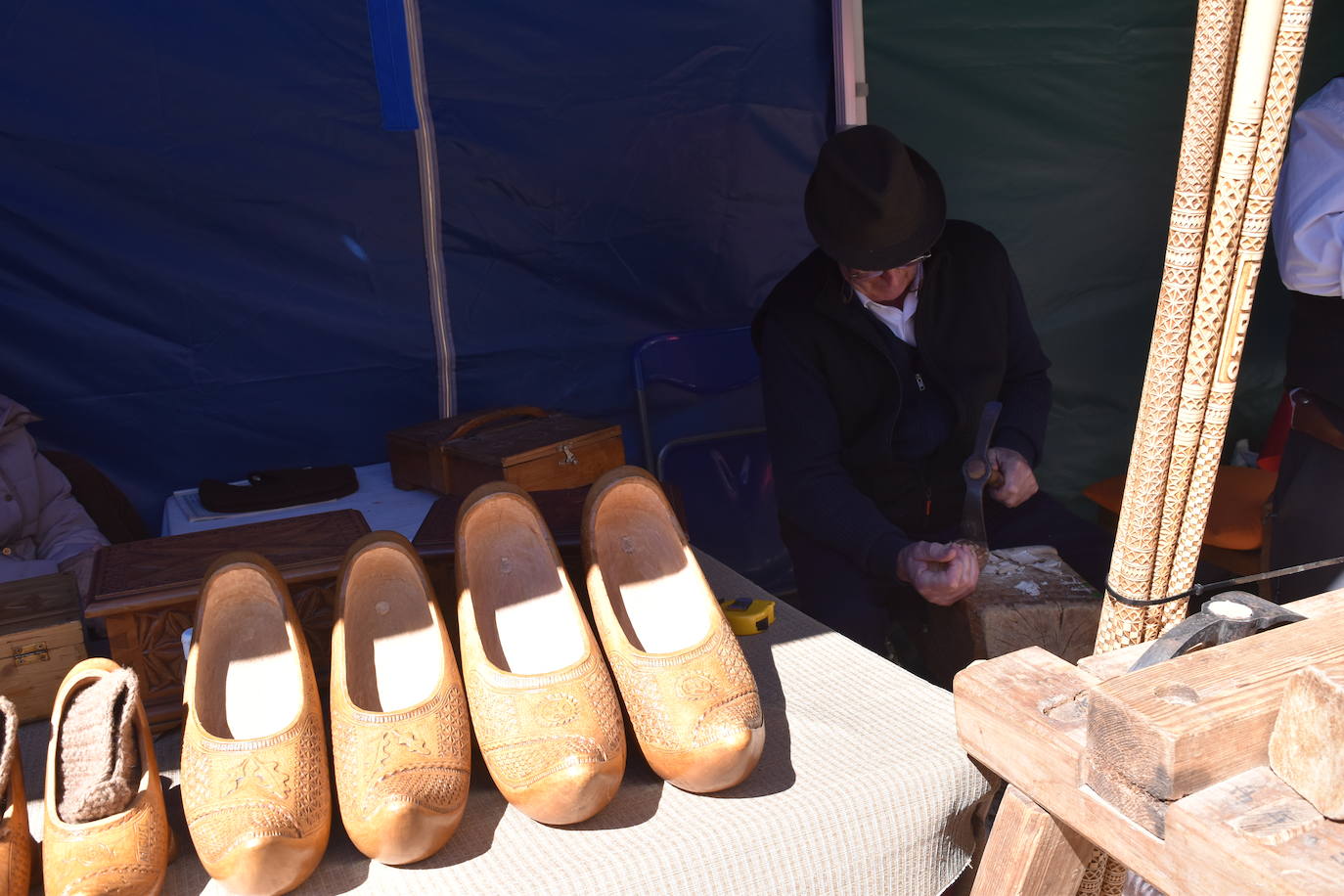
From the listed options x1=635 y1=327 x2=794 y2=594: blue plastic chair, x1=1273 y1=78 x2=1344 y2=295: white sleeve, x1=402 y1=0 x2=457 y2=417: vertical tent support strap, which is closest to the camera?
x1=1273 y1=78 x2=1344 y2=295: white sleeve

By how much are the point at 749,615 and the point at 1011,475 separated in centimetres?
113

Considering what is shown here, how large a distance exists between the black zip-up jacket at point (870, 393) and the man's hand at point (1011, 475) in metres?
0.07

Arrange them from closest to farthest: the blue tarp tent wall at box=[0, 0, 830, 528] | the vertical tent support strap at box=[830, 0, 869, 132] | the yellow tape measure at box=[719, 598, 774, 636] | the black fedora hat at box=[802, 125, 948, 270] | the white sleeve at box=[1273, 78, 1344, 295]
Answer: the yellow tape measure at box=[719, 598, 774, 636] < the white sleeve at box=[1273, 78, 1344, 295] < the black fedora hat at box=[802, 125, 948, 270] < the blue tarp tent wall at box=[0, 0, 830, 528] < the vertical tent support strap at box=[830, 0, 869, 132]

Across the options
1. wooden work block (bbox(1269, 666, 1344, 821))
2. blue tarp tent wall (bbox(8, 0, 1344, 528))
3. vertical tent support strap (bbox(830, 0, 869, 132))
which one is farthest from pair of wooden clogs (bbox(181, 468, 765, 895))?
vertical tent support strap (bbox(830, 0, 869, 132))

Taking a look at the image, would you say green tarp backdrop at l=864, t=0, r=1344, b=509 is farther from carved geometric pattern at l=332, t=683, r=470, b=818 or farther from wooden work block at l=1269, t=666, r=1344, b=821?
wooden work block at l=1269, t=666, r=1344, b=821

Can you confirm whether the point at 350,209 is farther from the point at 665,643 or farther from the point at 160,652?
the point at 665,643

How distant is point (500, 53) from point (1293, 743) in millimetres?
2711

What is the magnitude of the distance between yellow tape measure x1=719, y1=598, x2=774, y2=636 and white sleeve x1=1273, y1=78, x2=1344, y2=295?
1340mm

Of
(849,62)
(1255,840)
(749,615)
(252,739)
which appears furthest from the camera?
(849,62)

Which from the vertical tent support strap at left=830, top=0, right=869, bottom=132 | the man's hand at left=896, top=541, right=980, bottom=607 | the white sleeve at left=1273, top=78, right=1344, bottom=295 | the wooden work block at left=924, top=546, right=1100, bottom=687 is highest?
the vertical tent support strap at left=830, top=0, right=869, bottom=132

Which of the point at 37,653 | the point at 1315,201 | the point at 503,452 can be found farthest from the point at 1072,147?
the point at 37,653

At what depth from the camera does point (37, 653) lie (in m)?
1.47

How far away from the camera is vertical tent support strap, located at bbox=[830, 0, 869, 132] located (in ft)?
10.5

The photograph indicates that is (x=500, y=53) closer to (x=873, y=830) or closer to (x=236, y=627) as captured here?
(x=236, y=627)
